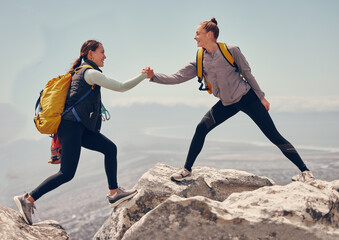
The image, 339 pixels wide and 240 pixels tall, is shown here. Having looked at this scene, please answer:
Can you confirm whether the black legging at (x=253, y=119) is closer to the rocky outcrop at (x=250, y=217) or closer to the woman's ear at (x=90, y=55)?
the rocky outcrop at (x=250, y=217)

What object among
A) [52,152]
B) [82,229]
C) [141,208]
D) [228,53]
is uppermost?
[228,53]

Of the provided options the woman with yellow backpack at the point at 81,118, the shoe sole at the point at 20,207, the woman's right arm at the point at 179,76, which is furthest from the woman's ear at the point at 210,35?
the shoe sole at the point at 20,207

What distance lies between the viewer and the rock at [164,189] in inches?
241

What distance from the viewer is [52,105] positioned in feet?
16.4

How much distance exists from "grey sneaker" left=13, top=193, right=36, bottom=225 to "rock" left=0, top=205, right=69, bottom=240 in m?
0.09

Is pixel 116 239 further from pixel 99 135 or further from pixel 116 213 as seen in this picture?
pixel 99 135

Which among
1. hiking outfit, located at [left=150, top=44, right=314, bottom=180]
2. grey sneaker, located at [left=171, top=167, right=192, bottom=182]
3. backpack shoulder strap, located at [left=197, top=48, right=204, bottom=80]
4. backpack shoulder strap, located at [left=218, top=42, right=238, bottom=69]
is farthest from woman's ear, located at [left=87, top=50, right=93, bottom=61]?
grey sneaker, located at [left=171, top=167, right=192, bottom=182]

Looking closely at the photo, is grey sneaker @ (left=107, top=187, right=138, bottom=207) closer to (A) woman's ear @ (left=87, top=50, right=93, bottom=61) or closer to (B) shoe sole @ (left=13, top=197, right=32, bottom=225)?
(B) shoe sole @ (left=13, top=197, right=32, bottom=225)

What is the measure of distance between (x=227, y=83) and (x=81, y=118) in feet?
8.97

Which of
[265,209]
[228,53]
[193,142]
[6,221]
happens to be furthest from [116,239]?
[228,53]

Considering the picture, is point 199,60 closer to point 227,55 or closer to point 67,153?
point 227,55

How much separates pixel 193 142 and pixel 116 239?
8.05 ft

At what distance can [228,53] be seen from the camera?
555 cm

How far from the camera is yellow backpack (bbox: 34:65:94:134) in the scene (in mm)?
4979
